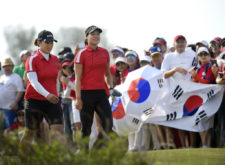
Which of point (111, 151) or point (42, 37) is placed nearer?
point (111, 151)

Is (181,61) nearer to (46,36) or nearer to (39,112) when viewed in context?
(46,36)

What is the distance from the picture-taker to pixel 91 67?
322 inches

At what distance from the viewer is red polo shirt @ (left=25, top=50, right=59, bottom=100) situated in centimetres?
800

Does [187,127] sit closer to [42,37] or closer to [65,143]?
[42,37]

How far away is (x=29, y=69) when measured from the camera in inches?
312

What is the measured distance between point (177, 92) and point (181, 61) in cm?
67

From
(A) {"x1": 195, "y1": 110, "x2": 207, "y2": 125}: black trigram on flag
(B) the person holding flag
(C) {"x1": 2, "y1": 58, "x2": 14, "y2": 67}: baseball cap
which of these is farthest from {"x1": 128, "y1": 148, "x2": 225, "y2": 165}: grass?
(C) {"x1": 2, "y1": 58, "x2": 14, "y2": 67}: baseball cap

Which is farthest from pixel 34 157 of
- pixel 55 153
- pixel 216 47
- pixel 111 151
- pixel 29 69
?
pixel 216 47

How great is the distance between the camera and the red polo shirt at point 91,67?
8164mm

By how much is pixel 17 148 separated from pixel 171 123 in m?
5.87


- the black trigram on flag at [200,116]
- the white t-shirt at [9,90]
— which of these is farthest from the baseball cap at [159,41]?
the white t-shirt at [9,90]

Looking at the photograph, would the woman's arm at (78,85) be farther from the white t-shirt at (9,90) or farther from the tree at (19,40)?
the tree at (19,40)

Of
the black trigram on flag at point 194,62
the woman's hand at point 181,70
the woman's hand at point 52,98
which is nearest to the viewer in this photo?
the woman's hand at point 52,98

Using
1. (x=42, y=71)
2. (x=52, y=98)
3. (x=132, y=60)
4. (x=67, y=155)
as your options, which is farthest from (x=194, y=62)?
(x=67, y=155)
